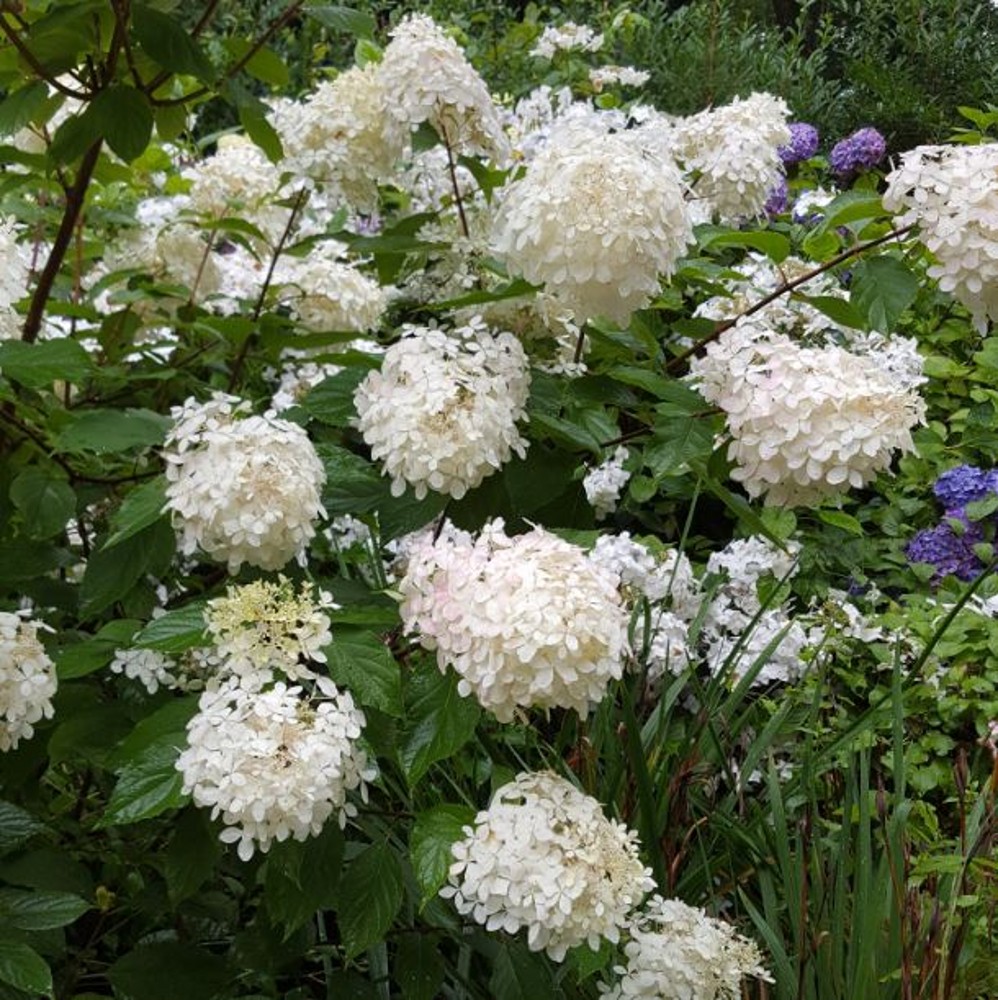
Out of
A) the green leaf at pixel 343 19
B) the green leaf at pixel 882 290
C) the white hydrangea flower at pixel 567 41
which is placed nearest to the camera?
the green leaf at pixel 882 290

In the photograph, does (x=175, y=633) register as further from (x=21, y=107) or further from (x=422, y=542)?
(x=21, y=107)

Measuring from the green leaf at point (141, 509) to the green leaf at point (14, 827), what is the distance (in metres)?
0.35

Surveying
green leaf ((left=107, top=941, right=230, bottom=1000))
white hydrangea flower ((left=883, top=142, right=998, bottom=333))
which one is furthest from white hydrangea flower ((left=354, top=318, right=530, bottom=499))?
green leaf ((left=107, top=941, right=230, bottom=1000))

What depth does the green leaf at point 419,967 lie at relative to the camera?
1611 mm

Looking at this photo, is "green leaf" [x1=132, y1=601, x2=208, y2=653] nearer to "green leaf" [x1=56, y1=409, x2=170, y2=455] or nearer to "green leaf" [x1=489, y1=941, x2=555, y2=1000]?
"green leaf" [x1=56, y1=409, x2=170, y2=455]

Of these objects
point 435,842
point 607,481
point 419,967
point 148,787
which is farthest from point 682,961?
point 607,481

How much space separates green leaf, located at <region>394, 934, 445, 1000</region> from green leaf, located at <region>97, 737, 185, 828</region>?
0.48 meters

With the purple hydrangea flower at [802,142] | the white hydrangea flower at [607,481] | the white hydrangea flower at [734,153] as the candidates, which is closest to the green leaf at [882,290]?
the white hydrangea flower at [734,153]

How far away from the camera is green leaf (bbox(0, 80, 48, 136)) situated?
5.54 ft

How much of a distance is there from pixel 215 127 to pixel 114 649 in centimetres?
548

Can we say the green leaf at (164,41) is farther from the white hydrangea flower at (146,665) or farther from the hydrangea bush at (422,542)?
the white hydrangea flower at (146,665)

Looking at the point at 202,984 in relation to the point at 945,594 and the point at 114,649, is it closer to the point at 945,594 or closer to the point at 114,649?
the point at 114,649

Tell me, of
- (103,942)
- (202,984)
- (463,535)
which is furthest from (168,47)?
(103,942)

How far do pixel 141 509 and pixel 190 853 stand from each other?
39cm
